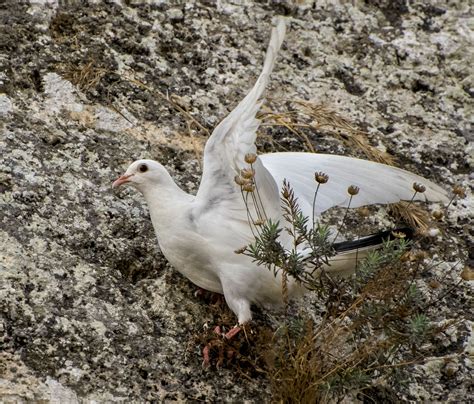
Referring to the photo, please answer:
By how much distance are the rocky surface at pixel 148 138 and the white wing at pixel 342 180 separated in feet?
1.43

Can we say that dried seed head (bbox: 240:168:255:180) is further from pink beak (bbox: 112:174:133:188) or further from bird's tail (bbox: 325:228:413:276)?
pink beak (bbox: 112:174:133:188)

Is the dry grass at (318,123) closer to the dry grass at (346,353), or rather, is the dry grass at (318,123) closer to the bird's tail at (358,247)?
the bird's tail at (358,247)

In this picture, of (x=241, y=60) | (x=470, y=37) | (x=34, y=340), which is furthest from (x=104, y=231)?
(x=470, y=37)

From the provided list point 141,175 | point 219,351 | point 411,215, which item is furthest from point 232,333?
point 411,215

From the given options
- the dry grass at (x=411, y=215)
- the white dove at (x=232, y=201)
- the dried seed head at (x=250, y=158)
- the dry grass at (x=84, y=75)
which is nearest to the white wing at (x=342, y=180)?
the white dove at (x=232, y=201)

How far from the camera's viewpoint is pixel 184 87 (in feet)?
18.4

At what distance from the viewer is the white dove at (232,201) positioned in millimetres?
4473

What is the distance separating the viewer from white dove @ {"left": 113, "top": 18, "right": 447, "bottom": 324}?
14.7 ft

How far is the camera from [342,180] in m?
4.98

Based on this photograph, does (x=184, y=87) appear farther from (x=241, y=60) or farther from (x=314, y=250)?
(x=314, y=250)

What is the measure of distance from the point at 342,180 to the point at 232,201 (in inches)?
24.2

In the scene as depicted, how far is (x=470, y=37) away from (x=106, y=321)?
3204 millimetres

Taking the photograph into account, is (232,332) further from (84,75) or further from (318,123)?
(84,75)

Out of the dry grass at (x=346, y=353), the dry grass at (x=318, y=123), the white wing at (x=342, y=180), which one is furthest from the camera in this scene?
the dry grass at (x=318, y=123)
